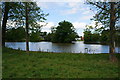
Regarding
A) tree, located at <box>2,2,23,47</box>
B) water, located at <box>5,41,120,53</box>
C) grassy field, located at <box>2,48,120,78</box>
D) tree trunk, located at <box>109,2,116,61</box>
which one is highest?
tree, located at <box>2,2,23,47</box>

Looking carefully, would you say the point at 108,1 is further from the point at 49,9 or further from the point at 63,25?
the point at 63,25

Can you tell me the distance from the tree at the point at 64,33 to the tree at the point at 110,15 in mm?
57334

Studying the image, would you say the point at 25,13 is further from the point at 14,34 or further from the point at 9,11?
the point at 14,34

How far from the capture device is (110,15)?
32.9ft

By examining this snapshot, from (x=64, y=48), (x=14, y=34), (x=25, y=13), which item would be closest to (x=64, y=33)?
(x=64, y=48)

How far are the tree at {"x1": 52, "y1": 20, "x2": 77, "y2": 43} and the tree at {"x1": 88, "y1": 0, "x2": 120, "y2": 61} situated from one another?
57.3 metres

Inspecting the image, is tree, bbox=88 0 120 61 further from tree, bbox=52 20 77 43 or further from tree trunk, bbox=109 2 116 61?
tree, bbox=52 20 77 43

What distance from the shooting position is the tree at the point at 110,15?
32.2 feet

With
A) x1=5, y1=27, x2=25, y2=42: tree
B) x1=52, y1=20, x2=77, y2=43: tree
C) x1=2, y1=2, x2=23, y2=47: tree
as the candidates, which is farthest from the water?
x1=52, y1=20, x2=77, y2=43: tree

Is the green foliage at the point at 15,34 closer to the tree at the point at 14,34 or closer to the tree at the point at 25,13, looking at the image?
the tree at the point at 14,34

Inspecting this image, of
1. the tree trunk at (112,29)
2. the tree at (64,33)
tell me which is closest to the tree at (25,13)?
the tree trunk at (112,29)

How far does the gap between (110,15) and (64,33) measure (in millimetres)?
60436

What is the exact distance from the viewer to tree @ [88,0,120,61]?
9.83m

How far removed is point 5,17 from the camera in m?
16.6
